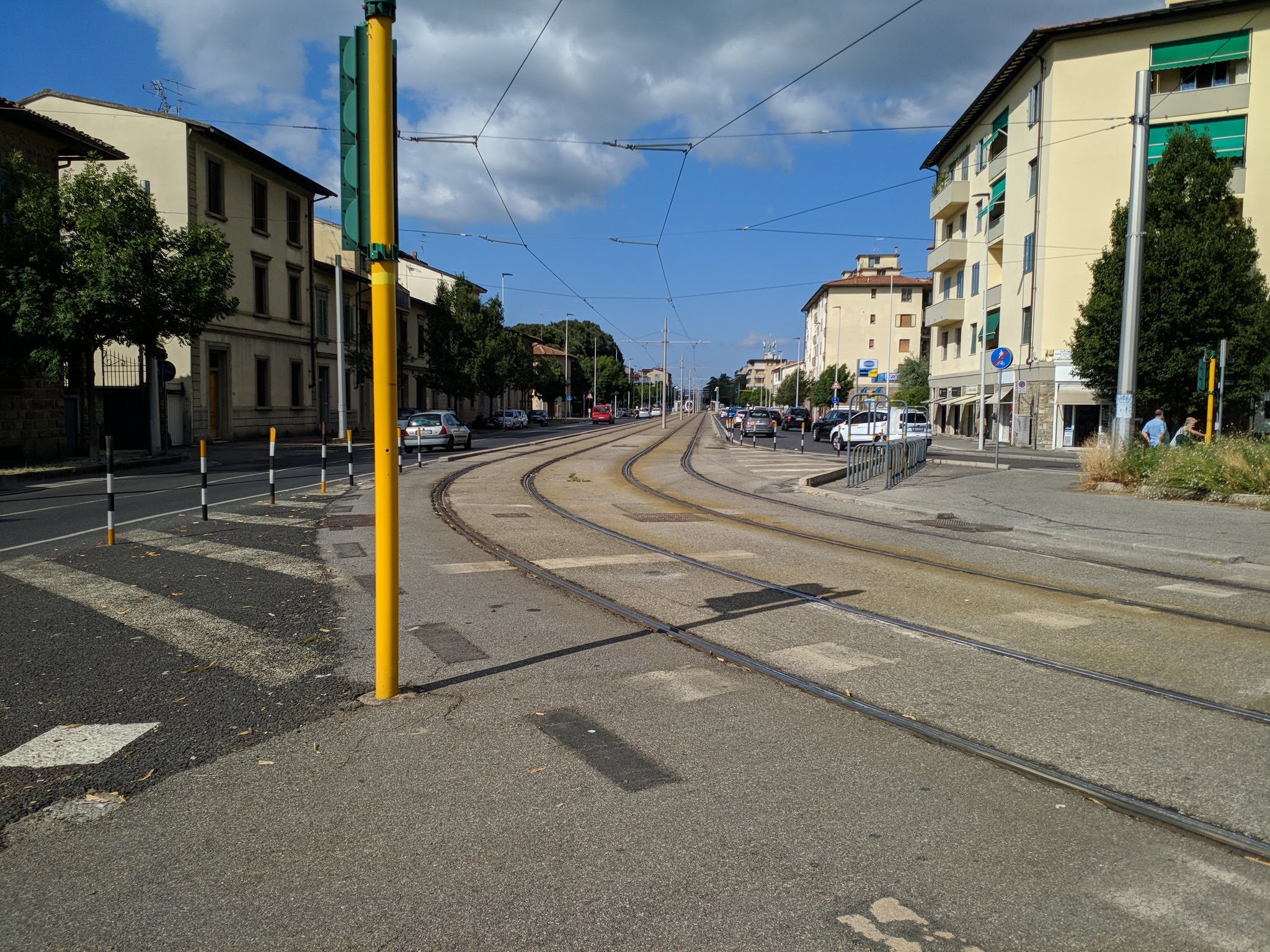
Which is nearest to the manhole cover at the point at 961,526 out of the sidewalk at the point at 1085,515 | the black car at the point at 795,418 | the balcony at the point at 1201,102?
the sidewalk at the point at 1085,515

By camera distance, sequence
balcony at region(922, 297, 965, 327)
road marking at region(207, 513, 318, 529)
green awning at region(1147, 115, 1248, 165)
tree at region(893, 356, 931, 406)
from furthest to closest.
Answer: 1. tree at region(893, 356, 931, 406)
2. balcony at region(922, 297, 965, 327)
3. green awning at region(1147, 115, 1248, 165)
4. road marking at region(207, 513, 318, 529)

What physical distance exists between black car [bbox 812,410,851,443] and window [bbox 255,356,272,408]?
26198 millimetres

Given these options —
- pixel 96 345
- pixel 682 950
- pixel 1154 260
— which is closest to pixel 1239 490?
pixel 682 950

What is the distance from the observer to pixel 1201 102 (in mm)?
33812

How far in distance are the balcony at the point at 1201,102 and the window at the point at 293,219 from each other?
3602cm

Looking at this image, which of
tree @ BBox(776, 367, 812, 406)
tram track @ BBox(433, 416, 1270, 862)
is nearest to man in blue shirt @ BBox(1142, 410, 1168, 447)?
tram track @ BBox(433, 416, 1270, 862)

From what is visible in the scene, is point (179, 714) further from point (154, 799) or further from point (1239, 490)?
point (1239, 490)

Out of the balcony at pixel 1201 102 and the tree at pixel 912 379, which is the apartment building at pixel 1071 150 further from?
the tree at pixel 912 379

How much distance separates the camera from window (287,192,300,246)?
39594mm

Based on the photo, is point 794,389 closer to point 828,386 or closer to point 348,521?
point 828,386

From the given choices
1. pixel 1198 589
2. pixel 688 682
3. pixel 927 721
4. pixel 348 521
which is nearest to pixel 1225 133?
pixel 1198 589

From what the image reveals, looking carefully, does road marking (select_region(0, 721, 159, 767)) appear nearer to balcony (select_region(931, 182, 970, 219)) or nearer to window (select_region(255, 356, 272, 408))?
window (select_region(255, 356, 272, 408))

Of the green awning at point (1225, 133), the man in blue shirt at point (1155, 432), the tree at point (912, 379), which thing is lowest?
the man in blue shirt at point (1155, 432)

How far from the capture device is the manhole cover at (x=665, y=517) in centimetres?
1300
